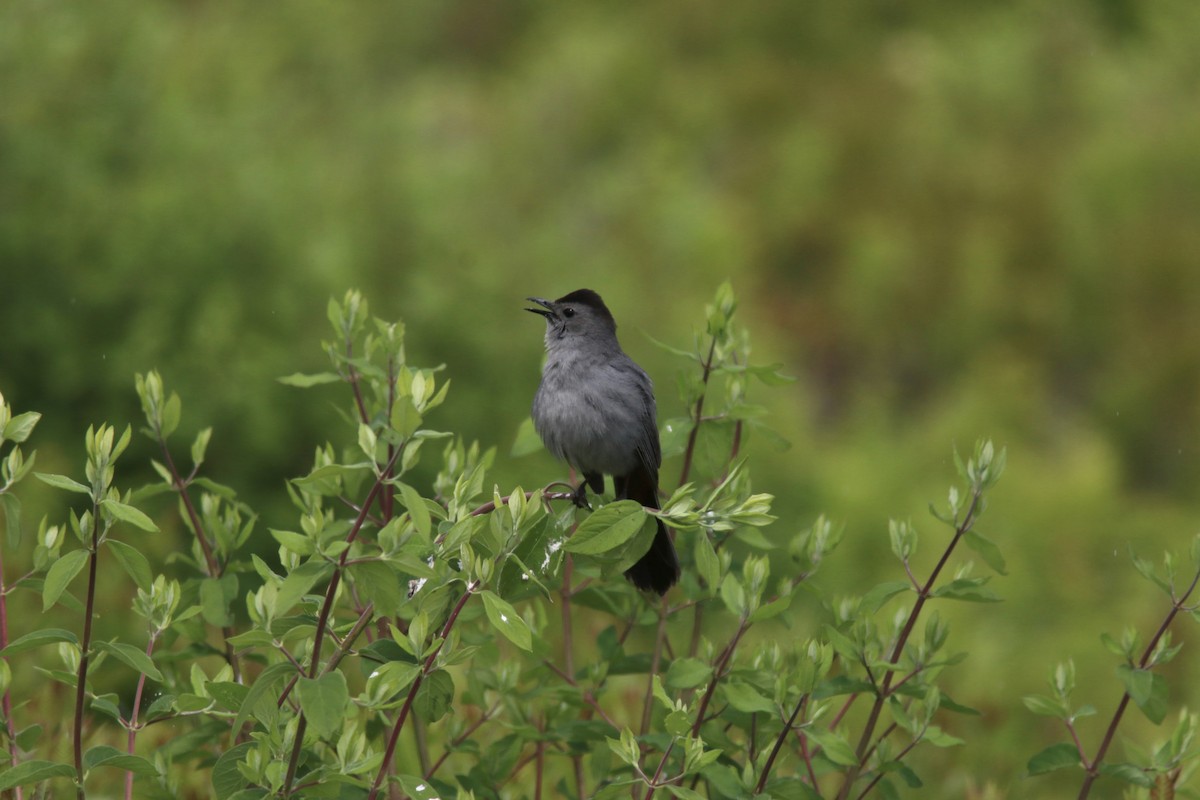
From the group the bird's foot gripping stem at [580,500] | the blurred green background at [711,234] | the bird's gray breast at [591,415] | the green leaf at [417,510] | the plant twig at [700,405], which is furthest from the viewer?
the blurred green background at [711,234]

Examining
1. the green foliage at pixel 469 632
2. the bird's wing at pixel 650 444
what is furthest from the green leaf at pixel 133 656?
the bird's wing at pixel 650 444

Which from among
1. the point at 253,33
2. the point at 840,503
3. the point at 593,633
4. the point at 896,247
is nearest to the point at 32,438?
the point at 593,633

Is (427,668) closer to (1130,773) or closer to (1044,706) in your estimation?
(1044,706)

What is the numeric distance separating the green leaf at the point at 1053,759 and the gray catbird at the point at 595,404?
1168 mm

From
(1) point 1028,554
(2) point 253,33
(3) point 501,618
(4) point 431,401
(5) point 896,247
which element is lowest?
(1) point 1028,554

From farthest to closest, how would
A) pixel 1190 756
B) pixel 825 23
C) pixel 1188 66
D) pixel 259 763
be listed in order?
pixel 825 23 < pixel 1188 66 < pixel 1190 756 < pixel 259 763

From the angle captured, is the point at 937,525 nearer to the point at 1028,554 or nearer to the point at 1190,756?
the point at 1028,554

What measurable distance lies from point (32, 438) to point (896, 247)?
892 cm

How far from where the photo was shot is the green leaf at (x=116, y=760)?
2.16 metres

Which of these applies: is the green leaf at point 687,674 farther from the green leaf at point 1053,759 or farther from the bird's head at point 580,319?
the bird's head at point 580,319

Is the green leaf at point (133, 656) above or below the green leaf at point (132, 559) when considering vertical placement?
below

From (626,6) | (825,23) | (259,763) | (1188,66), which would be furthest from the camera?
(626,6)

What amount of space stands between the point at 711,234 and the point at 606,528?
10370 mm

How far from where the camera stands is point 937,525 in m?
8.91
